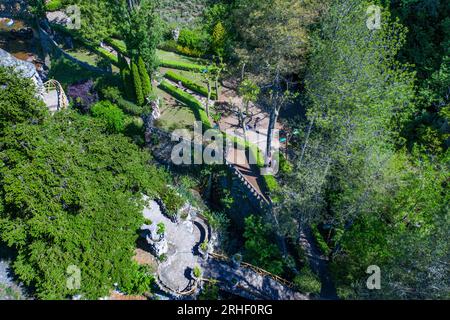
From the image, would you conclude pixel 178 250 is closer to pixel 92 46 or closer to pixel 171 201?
pixel 171 201

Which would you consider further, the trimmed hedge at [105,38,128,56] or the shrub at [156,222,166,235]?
the trimmed hedge at [105,38,128,56]

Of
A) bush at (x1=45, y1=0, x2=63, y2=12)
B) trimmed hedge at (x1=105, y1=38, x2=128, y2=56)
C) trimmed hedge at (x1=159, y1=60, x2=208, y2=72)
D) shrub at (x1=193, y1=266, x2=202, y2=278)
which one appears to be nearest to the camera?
shrub at (x1=193, y1=266, x2=202, y2=278)

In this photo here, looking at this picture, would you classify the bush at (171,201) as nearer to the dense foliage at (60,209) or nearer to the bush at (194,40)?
the dense foliage at (60,209)

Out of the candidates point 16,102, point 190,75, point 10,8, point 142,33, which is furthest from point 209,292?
point 10,8

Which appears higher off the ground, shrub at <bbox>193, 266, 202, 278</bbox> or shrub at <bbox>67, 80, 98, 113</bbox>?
shrub at <bbox>67, 80, 98, 113</bbox>

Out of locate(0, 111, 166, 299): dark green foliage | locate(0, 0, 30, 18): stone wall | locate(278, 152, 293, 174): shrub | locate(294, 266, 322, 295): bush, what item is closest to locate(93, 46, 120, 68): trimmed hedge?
locate(0, 0, 30, 18): stone wall

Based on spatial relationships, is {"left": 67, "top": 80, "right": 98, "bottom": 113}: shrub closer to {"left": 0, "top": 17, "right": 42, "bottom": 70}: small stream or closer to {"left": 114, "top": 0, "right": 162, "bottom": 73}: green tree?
{"left": 114, "top": 0, "right": 162, "bottom": 73}: green tree
